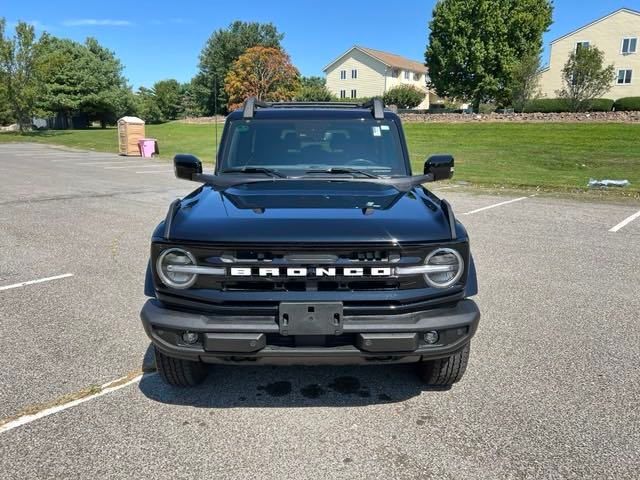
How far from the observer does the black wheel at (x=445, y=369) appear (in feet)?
9.98

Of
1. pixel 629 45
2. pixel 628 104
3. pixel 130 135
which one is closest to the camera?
pixel 130 135

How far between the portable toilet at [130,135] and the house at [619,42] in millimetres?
33139

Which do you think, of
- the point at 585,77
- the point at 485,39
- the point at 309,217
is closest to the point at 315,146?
the point at 309,217

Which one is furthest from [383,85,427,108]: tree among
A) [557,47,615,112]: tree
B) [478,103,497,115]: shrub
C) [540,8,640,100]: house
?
[557,47,615,112]: tree

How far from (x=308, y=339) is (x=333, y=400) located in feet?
2.35

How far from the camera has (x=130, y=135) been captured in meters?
23.9

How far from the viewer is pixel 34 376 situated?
3.35 meters

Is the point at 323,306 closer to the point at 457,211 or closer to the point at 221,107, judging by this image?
the point at 457,211

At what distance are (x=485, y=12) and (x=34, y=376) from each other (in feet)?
157

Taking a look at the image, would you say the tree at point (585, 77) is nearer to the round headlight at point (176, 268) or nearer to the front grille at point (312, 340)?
the front grille at point (312, 340)

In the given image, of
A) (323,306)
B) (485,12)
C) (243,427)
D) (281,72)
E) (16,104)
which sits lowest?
(243,427)

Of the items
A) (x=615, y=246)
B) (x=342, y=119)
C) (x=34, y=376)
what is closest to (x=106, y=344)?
(x=34, y=376)

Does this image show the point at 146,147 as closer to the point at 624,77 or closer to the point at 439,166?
the point at 439,166

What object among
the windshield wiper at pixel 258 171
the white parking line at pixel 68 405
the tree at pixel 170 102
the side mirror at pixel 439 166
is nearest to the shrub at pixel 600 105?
the side mirror at pixel 439 166
